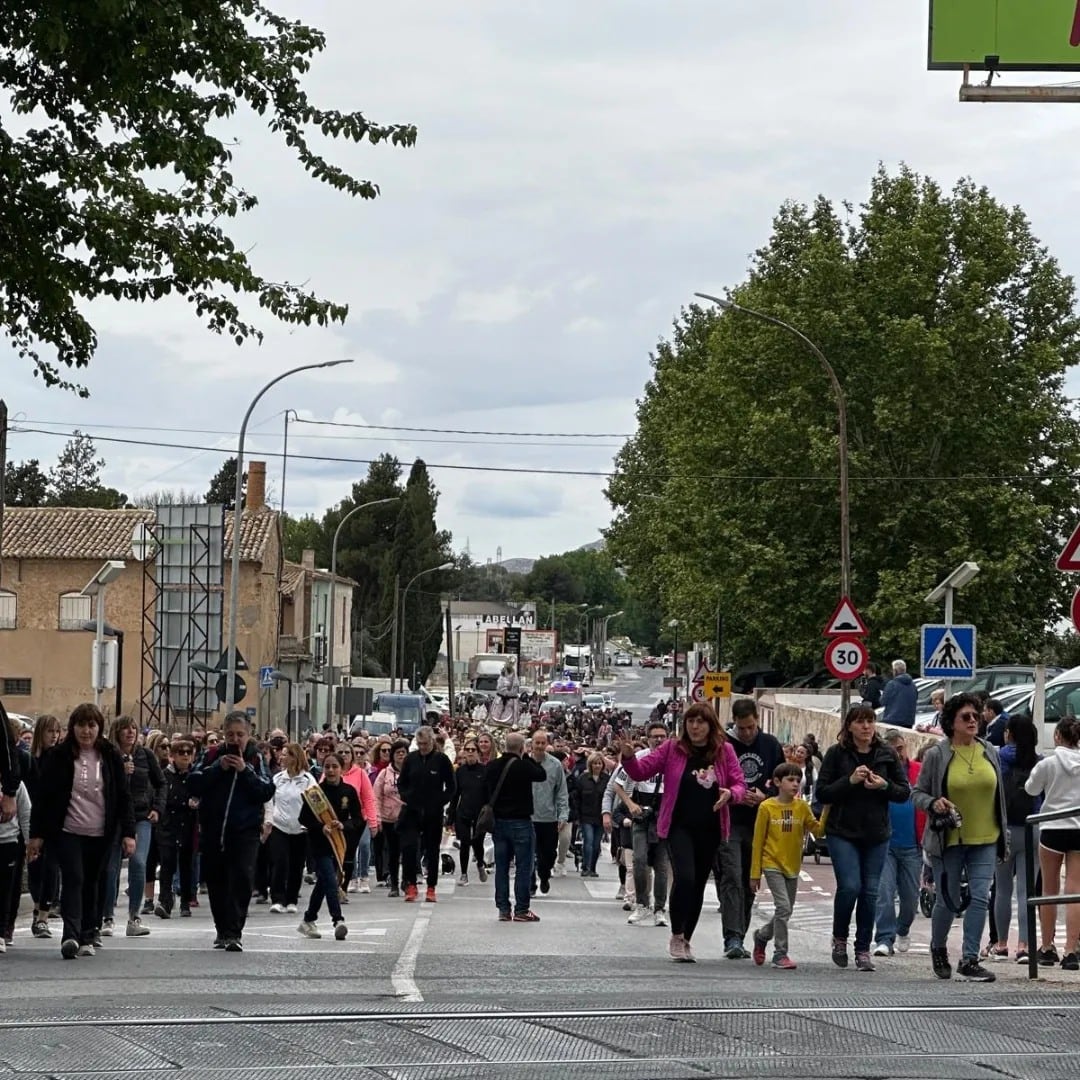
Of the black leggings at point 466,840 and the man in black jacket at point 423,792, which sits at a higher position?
the man in black jacket at point 423,792

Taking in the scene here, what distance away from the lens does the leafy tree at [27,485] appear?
133 meters

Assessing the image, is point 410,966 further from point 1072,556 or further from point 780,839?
point 1072,556

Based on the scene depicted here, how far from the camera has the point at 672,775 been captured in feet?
45.2

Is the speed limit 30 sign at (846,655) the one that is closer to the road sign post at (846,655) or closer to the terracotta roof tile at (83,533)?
the road sign post at (846,655)

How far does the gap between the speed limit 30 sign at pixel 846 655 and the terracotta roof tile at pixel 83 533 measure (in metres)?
44.5

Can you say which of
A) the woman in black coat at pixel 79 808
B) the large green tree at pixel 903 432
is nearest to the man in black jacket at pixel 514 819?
the woman in black coat at pixel 79 808

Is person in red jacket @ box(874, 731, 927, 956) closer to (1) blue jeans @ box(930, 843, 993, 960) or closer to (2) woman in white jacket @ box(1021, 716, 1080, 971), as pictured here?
(2) woman in white jacket @ box(1021, 716, 1080, 971)

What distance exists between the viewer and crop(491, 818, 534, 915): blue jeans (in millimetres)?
18734

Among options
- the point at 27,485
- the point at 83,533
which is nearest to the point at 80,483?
the point at 27,485

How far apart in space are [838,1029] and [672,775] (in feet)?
13.6

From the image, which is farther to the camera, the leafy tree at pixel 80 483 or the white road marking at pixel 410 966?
the leafy tree at pixel 80 483

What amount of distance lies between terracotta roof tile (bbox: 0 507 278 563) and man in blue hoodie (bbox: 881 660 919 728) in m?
41.7

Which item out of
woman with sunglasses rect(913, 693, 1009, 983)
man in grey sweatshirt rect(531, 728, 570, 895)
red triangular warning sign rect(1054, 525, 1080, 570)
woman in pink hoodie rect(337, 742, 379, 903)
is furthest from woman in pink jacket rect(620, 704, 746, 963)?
man in grey sweatshirt rect(531, 728, 570, 895)

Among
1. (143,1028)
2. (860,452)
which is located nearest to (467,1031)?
(143,1028)
